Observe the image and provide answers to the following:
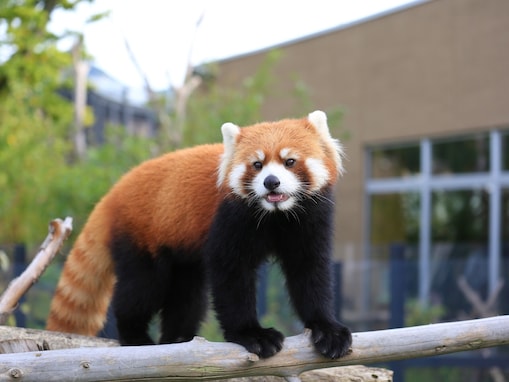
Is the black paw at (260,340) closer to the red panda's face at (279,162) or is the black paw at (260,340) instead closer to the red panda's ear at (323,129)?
the red panda's face at (279,162)

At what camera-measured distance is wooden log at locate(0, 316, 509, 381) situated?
2148 millimetres

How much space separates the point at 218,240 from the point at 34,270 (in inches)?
43.8

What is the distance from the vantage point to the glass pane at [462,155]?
8.92 m

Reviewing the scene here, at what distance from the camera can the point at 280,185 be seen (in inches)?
90.8

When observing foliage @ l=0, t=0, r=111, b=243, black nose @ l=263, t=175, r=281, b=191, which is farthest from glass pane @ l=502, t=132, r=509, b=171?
black nose @ l=263, t=175, r=281, b=191

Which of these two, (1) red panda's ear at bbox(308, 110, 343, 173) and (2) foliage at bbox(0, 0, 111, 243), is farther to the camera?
(2) foliage at bbox(0, 0, 111, 243)

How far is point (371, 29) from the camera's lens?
1027 cm

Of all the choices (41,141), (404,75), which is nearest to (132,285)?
(41,141)

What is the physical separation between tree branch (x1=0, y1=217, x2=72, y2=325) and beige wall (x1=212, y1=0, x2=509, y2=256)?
675cm

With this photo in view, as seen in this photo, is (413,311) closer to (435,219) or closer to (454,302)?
(454,302)

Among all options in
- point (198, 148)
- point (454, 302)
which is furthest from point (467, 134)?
point (198, 148)

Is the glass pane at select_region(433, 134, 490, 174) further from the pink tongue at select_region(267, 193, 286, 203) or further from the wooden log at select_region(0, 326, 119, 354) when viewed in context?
the pink tongue at select_region(267, 193, 286, 203)

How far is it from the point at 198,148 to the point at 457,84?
22.6 ft

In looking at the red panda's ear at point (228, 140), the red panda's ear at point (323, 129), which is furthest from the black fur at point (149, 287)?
the red panda's ear at point (323, 129)
